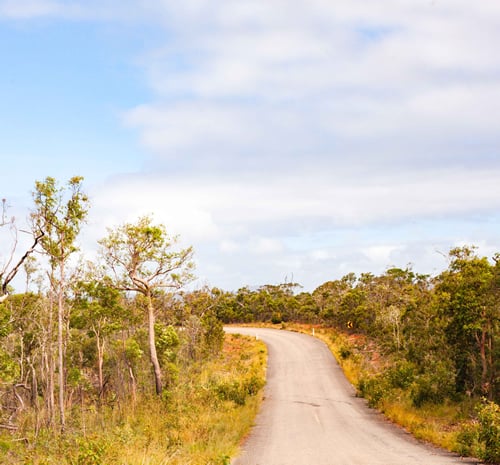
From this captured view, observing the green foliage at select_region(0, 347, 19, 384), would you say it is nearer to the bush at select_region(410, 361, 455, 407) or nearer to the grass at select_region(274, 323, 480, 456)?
the grass at select_region(274, 323, 480, 456)

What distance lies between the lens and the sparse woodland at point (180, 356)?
1609cm

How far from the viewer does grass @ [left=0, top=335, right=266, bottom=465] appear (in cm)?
1088

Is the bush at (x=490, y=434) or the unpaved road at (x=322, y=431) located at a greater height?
the bush at (x=490, y=434)

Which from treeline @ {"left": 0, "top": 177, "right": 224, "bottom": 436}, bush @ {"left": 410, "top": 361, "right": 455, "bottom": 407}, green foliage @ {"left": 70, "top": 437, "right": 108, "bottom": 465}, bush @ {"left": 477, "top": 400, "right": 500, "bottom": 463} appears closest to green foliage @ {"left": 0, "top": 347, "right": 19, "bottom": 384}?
treeline @ {"left": 0, "top": 177, "right": 224, "bottom": 436}

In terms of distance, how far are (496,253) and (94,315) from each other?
25.3m

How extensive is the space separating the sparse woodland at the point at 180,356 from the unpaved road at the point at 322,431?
3.08 feet

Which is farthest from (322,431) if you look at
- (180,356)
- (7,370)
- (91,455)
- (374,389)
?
(180,356)

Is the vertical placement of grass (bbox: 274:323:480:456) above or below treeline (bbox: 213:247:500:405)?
below

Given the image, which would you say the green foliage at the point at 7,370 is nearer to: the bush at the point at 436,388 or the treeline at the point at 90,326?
the treeline at the point at 90,326

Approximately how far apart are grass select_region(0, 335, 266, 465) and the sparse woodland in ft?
0.27

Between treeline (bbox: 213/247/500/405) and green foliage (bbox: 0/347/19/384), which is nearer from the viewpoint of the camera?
treeline (bbox: 213/247/500/405)

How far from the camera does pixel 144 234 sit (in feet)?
94.6

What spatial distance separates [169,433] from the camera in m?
17.3

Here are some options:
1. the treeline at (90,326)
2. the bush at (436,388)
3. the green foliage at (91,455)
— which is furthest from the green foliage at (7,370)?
the bush at (436,388)
